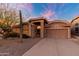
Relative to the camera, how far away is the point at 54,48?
15.5 ft

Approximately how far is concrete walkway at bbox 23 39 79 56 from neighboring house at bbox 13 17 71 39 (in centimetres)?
10

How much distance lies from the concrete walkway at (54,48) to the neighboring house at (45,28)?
0.10 m

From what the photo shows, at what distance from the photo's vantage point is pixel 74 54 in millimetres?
4590

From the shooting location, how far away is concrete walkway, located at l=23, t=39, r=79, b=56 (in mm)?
4613

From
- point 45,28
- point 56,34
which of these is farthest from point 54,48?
point 45,28

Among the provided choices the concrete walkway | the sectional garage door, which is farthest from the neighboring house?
the concrete walkway

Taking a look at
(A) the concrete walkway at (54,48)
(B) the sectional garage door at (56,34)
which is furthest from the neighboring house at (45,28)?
(A) the concrete walkway at (54,48)

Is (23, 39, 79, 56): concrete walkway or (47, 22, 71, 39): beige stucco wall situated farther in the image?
(47, 22, 71, 39): beige stucco wall

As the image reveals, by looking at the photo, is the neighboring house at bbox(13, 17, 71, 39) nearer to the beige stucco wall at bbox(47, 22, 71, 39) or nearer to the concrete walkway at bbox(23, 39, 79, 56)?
the beige stucco wall at bbox(47, 22, 71, 39)

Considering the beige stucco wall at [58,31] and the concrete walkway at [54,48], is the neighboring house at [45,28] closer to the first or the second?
the beige stucco wall at [58,31]

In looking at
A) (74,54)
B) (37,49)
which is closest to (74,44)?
(74,54)

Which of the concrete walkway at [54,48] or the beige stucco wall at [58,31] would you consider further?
the beige stucco wall at [58,31]

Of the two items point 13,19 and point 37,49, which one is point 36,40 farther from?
point 13,19

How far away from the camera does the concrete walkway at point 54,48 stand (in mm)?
4613
